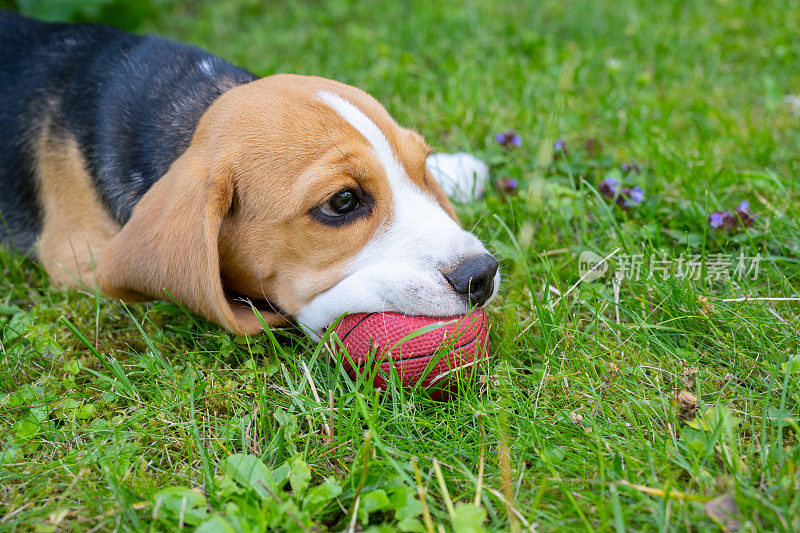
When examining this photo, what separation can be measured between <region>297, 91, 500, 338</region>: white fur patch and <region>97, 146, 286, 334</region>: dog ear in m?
0.46

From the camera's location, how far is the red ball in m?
2.89

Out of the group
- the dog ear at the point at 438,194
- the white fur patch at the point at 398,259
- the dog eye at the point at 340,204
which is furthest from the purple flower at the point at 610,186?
the dog eye at the point at 340,204

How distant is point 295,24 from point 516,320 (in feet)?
17.4

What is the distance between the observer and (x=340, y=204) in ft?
10.3

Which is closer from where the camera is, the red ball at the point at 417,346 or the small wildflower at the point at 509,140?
the red ball at the point at 417,346

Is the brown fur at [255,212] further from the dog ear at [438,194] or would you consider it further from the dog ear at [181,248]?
the dog ear at [438,194]

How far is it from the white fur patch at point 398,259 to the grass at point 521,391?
25 centimetres

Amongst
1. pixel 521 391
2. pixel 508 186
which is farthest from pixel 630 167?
pixel 521 391

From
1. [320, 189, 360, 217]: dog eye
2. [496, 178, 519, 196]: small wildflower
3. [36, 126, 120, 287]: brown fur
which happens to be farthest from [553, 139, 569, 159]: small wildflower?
[36, 126, 120, 287]: brown fur

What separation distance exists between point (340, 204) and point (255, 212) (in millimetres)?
406

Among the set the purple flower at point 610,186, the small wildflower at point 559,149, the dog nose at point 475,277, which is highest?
the dog nose at point 475,277

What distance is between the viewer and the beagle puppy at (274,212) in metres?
3.01

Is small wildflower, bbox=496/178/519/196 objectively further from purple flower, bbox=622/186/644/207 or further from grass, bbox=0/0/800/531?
purple flower, bbox=622/186/644/207

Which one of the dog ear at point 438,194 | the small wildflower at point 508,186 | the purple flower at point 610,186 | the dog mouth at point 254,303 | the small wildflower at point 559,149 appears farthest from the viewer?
the small wildflower at point 559,149
